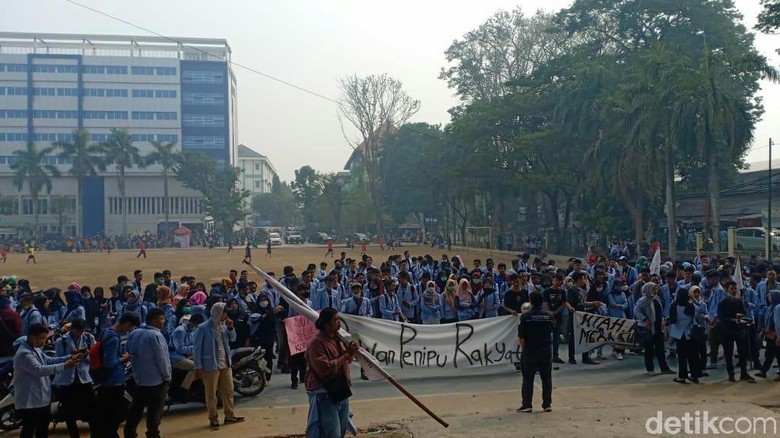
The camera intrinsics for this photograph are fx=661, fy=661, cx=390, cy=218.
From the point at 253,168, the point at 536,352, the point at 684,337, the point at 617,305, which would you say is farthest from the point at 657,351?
the point at 253,168

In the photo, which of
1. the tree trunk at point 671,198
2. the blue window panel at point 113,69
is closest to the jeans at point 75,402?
the tree trunk at point 671,198

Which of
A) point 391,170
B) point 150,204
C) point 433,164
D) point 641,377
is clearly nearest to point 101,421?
point 641,377

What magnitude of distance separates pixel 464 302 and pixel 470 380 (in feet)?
5.72

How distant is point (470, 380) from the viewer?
10.5 meters

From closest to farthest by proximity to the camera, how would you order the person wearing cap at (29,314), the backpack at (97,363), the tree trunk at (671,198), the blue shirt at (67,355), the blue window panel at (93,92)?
the backpack at (97,363)
the blue shirt at (67,355)
the person wearing cap at (29,314)
the tree trunk at (671,198)
the blue window panel at (93,92)

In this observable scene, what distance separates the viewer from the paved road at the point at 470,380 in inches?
380

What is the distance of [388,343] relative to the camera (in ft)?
33.7

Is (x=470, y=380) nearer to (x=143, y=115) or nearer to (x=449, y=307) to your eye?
(x=449, y=307)

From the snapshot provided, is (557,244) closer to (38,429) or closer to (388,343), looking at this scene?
(388,343)

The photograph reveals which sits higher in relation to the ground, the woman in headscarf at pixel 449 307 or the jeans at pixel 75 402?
the woman in headscarf at pixel 449 307

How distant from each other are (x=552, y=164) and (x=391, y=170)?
97.8 feet

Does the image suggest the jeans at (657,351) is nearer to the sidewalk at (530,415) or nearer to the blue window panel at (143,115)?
the sidewalk at (530,415)

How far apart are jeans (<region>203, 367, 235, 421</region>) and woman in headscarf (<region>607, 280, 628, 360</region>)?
7033mm

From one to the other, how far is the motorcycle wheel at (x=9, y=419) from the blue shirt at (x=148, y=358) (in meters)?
2.39
